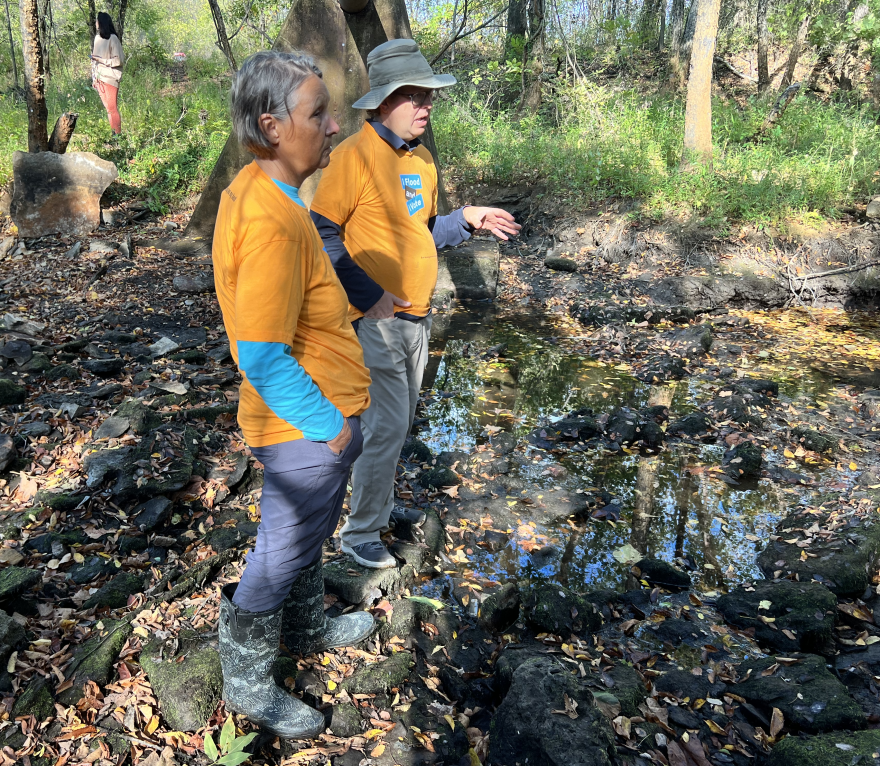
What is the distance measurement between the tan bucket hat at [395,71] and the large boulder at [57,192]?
7822 millimetres

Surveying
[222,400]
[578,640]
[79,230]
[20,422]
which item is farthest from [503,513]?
[79,230]

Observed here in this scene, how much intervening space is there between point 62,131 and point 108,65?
2140 millimetres

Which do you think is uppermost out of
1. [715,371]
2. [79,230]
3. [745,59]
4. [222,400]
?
[745,59]

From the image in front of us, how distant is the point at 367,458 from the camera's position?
125 inches

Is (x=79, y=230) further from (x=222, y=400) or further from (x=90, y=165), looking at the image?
(x=222, y=400)

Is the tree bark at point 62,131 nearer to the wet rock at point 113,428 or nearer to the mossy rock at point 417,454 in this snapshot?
the wet rock at point 113,428

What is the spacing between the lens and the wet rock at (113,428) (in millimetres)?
4375

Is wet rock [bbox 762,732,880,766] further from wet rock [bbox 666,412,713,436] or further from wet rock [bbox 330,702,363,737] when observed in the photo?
wet rock [bbox 666,412,713,436]

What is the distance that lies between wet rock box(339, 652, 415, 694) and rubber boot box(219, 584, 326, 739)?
304mm

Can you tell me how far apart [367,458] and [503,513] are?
1.49 metres

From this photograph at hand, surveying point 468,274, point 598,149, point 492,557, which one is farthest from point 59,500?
point 598,149

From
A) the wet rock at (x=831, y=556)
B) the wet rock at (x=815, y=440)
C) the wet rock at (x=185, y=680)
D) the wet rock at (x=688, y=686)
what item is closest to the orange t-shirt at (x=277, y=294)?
the wet rock at (x=185, y=680)

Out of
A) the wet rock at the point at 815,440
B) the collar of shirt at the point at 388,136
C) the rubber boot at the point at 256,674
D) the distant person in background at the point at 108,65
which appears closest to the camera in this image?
the rubber boot at the point at 256,674

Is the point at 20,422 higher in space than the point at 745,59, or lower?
lower
